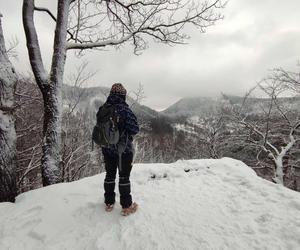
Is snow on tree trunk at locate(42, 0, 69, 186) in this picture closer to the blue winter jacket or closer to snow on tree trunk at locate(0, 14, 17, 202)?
snow on tree trunk at locate(0, 14, 17, 202)

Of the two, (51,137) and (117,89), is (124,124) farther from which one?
(51,137)

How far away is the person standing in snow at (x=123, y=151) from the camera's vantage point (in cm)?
394

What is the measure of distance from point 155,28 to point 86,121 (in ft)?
31.7

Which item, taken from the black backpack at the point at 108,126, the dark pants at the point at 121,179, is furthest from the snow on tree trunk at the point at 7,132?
the dark pants at the point at 121,179

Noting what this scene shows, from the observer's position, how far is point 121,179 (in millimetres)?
3996

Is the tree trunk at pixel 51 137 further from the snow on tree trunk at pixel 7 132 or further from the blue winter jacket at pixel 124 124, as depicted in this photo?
the blue winter jacket at pixel 124 124

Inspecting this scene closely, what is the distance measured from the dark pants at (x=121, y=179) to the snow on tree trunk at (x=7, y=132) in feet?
5.45

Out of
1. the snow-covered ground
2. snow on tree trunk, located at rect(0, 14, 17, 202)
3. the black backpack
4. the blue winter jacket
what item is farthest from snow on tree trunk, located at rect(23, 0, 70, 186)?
the blue winter jacket

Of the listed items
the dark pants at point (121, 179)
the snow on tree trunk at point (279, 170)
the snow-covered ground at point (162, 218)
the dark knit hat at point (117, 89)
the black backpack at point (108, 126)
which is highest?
the dark knit hat at point (117, 89)

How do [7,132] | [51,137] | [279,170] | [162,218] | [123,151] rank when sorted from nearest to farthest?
[162,218], [123,151], [7,132], [51,137], [279,170]

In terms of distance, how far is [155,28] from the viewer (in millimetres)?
7332

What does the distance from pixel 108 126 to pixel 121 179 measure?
0.80 meters

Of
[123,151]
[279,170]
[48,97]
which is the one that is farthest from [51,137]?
[279,170]

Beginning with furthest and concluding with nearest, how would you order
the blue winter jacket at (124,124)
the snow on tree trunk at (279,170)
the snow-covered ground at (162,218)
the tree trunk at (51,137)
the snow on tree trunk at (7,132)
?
the snow on tree trunk at (279,170)
the tree trunk at (51,137)
the snow on tree trunk at (7,132)
the blue winter jacket at (124,124)
the snow-covered ground at (162,218)
